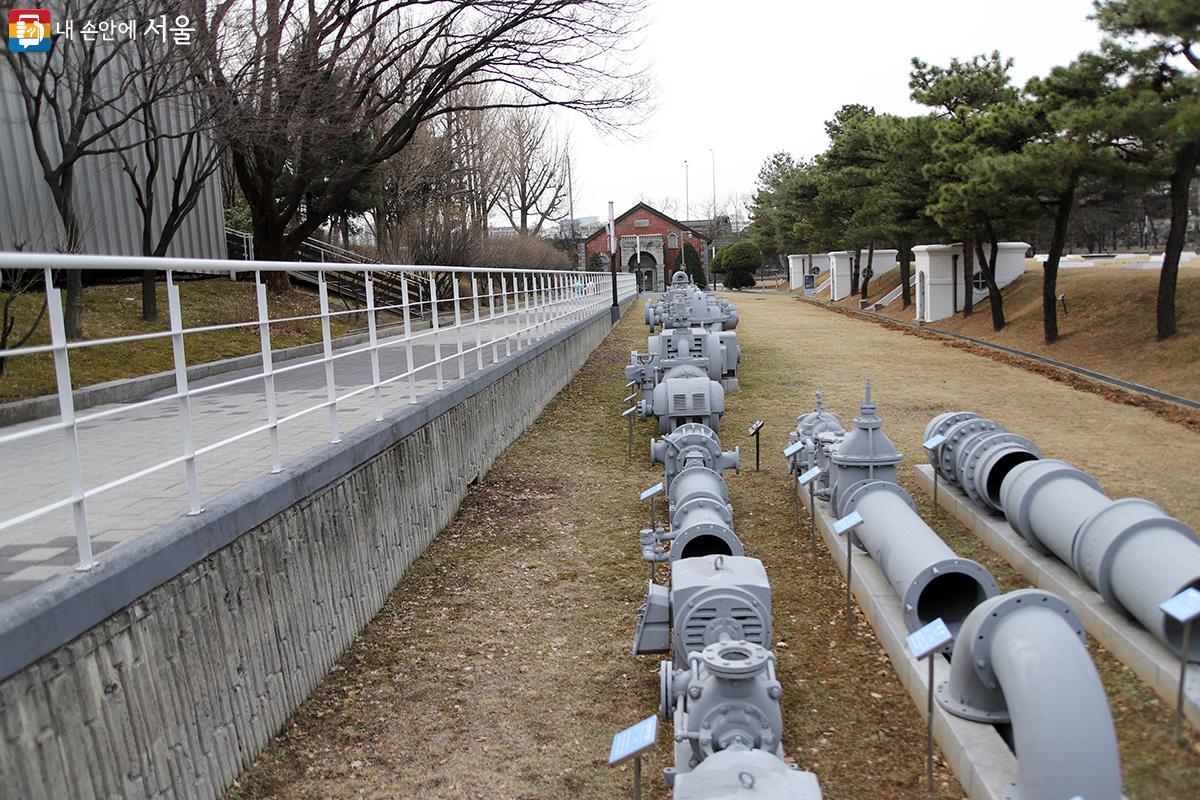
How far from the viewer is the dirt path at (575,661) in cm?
491

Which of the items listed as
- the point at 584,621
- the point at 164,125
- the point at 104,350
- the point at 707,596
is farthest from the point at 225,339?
the point at 707,596

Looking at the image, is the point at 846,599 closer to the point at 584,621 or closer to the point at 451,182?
the point at 584,621

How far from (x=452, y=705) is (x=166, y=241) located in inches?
562

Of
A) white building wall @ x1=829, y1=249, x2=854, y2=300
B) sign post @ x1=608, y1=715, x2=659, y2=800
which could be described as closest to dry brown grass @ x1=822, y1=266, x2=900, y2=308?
white building wall @ x1=829, y1=249, x2=854, y2=300

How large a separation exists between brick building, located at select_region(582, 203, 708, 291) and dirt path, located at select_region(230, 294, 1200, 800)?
233ft

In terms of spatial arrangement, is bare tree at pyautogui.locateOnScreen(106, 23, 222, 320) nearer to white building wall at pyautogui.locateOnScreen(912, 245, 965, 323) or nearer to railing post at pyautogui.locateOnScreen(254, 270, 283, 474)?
railing post at pyautogui.locateOnScreen(254, 270, 283, 474)

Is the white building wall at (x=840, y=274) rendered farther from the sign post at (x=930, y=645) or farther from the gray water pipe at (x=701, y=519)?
the sign post at (x=930, y=645)

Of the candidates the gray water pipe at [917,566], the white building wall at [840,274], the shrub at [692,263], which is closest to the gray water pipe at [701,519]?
the gray water pipe at [917,566]

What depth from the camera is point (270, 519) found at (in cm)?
534

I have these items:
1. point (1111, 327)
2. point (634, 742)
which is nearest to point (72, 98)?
point (634, 742)

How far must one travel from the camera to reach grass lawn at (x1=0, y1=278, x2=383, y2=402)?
12.1m

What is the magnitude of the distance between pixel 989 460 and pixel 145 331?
13.6 metres

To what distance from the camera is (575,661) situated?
6.32m

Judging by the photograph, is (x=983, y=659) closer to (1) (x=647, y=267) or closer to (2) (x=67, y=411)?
(2) (x=67, y=411)
